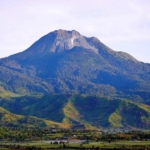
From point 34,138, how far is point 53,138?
9730 mm

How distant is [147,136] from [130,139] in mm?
12379

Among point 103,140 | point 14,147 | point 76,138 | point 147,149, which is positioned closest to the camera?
point 147,149

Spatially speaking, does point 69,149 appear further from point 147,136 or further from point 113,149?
point 147,136

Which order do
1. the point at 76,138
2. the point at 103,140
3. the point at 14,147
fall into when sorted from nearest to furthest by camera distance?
the point at 14,147 → the point at 103,140 → the point at 76,138

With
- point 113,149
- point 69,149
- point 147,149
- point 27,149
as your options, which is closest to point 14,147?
point 27,149

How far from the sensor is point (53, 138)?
199 meters

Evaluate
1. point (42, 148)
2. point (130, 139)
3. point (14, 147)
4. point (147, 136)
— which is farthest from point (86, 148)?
point (147, 136)

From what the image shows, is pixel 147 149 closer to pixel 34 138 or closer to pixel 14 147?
pixel 14 147

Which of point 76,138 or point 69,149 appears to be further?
point 76,138

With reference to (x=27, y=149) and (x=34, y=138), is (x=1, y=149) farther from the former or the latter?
(x=34, y=138)

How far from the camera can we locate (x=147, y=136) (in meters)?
194

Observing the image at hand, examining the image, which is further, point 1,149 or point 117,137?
point 117,137

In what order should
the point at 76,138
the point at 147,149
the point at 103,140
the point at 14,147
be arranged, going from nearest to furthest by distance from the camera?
the point at 147,149, the point at 14,147, the point at 103,140, the point at 76,138

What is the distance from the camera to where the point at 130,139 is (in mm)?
185750
